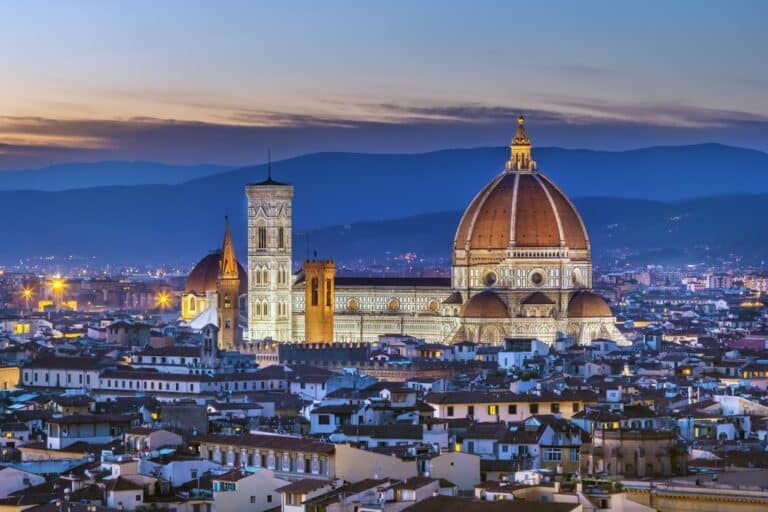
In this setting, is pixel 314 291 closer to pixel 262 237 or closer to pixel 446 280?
pixel 262 237

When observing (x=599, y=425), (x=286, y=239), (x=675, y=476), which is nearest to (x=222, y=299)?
(x=286, y=239)

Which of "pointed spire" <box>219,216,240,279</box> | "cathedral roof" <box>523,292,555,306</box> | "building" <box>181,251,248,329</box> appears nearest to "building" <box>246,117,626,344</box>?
"cathedral roof" <box>523,292,555,306</box>

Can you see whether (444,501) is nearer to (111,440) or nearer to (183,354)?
(111,440)

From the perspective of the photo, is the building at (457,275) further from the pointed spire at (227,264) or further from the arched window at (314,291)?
the pointed spire at (227,264)

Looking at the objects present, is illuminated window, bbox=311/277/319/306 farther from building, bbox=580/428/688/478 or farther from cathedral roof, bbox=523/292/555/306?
building, bbox=580/428/688/478

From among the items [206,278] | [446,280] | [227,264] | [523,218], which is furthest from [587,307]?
[206,278]

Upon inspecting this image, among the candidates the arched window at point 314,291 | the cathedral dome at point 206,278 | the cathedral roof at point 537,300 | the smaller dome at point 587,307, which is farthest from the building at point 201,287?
the smaller dome at point 587,307

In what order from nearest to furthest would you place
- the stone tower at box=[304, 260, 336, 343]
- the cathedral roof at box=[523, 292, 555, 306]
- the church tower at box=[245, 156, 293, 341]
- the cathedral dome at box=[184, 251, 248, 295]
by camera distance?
the cathedral roof at box=[523, 292, 555, 306] < the stone tower at box=[304, 260, 336, 343] < the church tower at box=[245, 156, 293, 341] < the cathedral dome at box=[184, 251, 248, 295]
